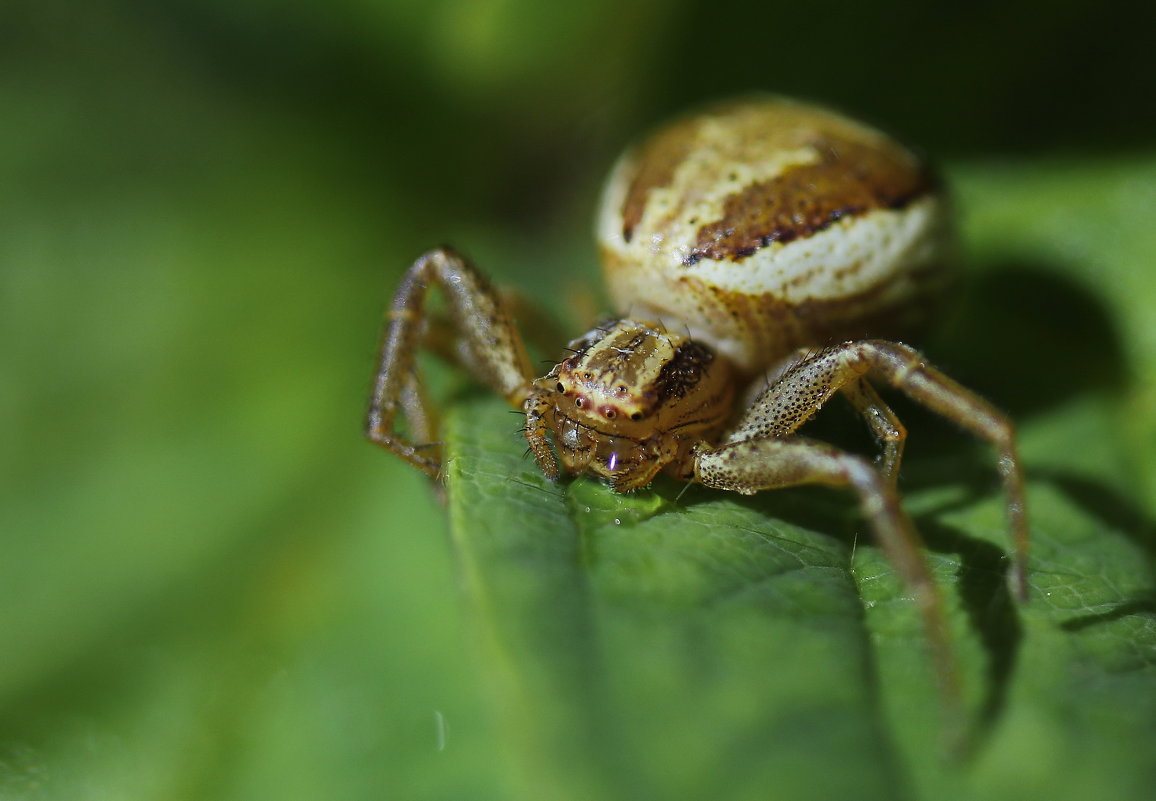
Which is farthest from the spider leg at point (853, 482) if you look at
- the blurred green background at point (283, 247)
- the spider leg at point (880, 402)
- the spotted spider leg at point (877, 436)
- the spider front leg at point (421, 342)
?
the blurred green background at point (283, 247)

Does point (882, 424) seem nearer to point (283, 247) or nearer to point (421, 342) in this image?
point (421, 342)

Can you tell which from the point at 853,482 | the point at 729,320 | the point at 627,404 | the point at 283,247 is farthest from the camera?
the point at 283,247

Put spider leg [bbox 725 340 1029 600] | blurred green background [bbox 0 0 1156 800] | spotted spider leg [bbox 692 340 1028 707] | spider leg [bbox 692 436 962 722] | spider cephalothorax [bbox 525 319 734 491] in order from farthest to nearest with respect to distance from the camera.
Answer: blurred green background [bbox 0 0 1156 800] → spider cephalothorax [bbox 525 319 734 491] → spider leg [bbox 725 340 1029 600] → spotted spider leg [bbox 692 340 1028 707] → spider leg [bbox 692 436 962 722]

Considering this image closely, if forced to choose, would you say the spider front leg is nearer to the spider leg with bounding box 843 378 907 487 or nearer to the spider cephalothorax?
the spider cephalothorax

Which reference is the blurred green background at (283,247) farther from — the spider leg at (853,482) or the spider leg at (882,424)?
the spider leg at (853,482)

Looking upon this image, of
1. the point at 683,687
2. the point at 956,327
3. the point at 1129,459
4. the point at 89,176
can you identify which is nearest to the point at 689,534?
the point at 683,687

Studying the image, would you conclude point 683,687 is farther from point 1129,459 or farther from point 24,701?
point 24,701

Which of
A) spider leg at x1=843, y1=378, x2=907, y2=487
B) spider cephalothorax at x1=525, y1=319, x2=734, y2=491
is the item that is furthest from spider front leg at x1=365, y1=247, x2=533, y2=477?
spider leg at x1=843, y1=378, x2=907, y2=487

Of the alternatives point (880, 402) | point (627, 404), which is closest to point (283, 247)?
point (627, 404)
